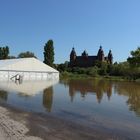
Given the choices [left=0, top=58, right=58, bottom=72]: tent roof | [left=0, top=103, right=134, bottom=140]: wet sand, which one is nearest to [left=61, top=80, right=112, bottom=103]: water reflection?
[left=0, top=103, right=134, bottom=140]: wet sand

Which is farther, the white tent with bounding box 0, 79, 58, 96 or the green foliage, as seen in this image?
the green foliage

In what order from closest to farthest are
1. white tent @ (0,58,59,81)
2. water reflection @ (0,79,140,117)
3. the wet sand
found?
the wet sand < water reflection @ (0,79,140,117) < white tent @ (0,58,59,81)

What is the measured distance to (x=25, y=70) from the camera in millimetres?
61875

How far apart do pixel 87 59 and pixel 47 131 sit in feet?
431

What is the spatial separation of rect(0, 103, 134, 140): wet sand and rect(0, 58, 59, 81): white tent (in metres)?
41.4

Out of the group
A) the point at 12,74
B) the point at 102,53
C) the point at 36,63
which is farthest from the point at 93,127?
the point at 102,53

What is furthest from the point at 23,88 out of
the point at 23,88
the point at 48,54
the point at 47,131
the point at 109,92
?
the point at 48,54

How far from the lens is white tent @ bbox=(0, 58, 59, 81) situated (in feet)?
185

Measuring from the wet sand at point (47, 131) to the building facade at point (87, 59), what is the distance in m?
123

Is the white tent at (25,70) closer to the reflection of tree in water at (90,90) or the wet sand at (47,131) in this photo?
the reflection of tree in water at (90,90)

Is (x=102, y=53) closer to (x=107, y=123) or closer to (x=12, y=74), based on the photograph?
(x=12, y=74)

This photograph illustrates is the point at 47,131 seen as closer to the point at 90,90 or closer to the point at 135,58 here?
the point at 90,90

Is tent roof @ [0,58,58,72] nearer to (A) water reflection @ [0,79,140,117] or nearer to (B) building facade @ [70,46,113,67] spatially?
(A) water reflection @ [0,79,140,117]

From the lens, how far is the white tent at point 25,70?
185 ft
